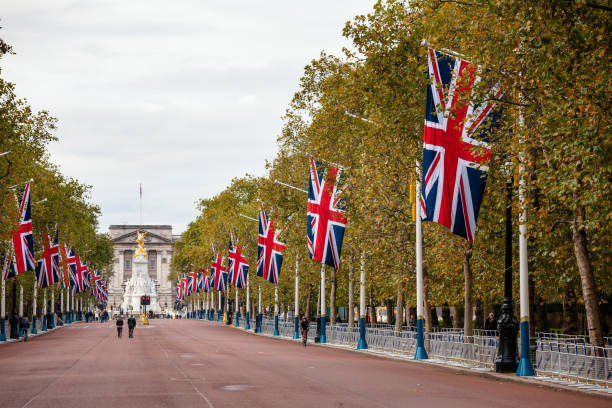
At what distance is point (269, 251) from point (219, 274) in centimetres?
3001

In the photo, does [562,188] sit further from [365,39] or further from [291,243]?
[291,243]

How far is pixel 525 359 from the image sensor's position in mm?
24109

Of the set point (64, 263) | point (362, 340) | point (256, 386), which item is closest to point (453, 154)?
point (256, 386)

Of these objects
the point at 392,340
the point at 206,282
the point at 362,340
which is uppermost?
the point at 206,282

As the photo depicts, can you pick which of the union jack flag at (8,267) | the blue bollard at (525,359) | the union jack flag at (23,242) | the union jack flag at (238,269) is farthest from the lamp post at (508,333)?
the union jack flag at (238,269)

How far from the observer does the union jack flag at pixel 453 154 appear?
2280 cm

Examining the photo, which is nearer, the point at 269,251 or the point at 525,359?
the point at 525,359

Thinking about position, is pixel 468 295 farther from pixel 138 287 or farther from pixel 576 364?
pixel 138 287

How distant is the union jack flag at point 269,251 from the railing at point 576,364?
2843 cm

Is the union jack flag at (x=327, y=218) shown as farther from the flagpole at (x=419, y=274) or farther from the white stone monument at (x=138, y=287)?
the white stone monument at (x=138, y=287)

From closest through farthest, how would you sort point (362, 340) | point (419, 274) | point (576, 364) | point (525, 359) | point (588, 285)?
point (576, 364)
point (588, 285)
point (525, 359)
point (419, 274)
point (362, 340)

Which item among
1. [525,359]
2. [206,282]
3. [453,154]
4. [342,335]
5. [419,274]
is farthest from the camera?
[206,282]

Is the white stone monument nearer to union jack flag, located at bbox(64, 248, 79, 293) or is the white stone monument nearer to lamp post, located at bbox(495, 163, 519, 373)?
union jack flag, located at bbox(64, 248, 79, 293)

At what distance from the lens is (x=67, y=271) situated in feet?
250
